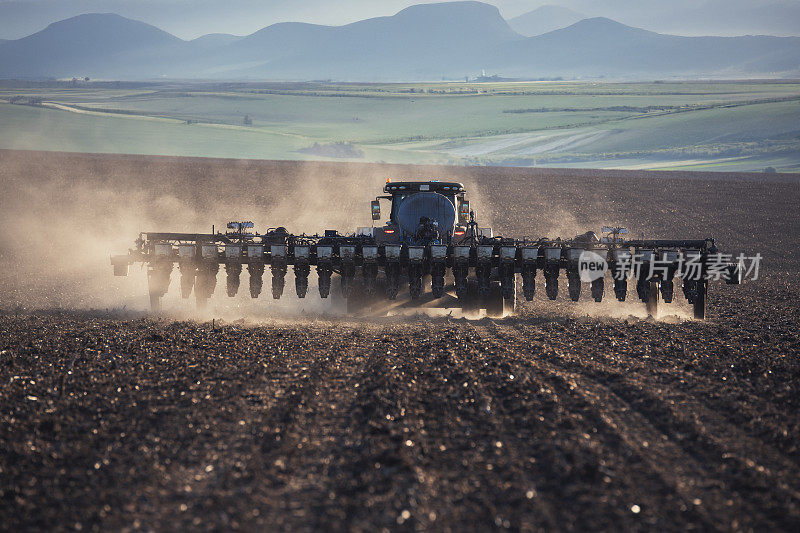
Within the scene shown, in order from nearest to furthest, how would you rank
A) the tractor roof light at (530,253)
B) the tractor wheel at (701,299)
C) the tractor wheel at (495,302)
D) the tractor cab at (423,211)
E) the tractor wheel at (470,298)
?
1. the tractor roof light at (530,253)
2. the tractor wheel at (701,299)
3. the tractor wheel at (495,302)
4. the tractor wheel at (470,298)
5. the tractor cab at (423,211)

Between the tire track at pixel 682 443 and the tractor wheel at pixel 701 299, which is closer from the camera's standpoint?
the tire track at pixel 682 443

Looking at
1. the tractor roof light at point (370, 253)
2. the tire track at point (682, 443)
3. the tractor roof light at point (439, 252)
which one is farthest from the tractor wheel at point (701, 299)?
the tractor roof light at point (370, 253)

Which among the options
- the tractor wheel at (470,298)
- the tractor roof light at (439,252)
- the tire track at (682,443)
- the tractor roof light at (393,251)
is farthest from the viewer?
the tractor wheel at (470,298)

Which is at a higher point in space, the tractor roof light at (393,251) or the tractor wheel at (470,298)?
the tractor roof light at (393,251)

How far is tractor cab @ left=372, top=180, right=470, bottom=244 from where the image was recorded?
723 inches

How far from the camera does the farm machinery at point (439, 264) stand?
54.6 ft

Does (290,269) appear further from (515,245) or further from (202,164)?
(202,164)

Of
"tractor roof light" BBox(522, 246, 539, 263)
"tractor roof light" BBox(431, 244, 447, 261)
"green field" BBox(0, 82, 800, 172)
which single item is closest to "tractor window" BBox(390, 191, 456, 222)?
"tractor roof light" BBox(431, 244, 447, 261)

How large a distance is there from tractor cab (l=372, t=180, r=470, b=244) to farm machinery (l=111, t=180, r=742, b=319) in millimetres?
153

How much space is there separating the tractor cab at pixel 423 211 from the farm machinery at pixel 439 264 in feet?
0.50

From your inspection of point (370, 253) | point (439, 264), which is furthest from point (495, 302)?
point (370, 253)

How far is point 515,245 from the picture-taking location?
16969 millimetres

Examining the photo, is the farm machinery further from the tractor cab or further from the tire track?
the tire track

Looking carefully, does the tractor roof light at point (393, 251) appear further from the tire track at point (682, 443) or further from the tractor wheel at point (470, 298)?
the tire track at point (682, 443)
